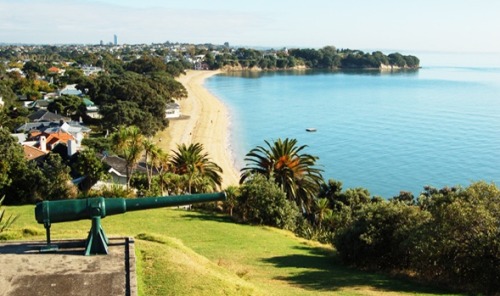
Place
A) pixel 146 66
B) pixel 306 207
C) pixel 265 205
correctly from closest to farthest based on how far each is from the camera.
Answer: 1. pixel 265 205
2. pixel 306 207
3. pixel 146 66

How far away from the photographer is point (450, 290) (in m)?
17.0

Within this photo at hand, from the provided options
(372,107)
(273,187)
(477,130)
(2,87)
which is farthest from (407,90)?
(273,187)

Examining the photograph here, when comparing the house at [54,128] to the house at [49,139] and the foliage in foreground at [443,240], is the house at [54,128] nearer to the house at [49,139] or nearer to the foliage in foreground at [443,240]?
the house at [49,139]

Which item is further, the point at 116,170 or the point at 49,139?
the point at 49,139

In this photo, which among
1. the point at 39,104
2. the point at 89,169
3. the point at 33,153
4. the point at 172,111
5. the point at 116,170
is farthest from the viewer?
the point at 172,111

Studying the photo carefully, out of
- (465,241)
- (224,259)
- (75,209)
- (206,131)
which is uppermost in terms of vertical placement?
(75,209)

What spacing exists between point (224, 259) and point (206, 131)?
5860cm

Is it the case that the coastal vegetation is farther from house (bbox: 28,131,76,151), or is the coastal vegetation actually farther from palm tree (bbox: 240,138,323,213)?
house (bbox: 28,131,76,151)

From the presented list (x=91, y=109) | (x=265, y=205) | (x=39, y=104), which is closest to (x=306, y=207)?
(x=265, y=205)

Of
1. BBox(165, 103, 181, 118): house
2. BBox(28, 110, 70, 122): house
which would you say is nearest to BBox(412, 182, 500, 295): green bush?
BBox(28, 110, 70, 122): house

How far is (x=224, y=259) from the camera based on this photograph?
1950 cm

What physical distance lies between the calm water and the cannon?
41.1 meters

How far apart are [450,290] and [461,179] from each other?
43633 millimetres

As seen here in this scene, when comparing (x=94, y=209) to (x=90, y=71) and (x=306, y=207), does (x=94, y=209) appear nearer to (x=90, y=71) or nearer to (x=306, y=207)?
(x=306, y=207)
